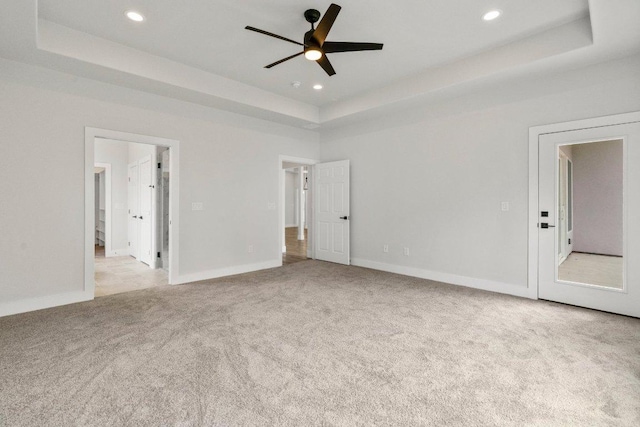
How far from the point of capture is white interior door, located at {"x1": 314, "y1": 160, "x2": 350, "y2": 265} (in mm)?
6074

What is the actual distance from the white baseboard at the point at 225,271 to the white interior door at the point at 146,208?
165cm

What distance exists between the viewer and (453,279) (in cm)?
464

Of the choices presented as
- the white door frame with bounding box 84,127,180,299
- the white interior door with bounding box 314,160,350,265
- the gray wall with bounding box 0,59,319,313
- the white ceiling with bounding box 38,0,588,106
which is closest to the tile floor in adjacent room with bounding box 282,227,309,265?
the white interior door with bounding box 314,160,350,265

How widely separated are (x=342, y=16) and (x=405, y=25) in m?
0.68

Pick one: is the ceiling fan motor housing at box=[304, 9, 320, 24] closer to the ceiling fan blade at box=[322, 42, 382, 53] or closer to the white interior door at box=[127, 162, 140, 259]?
the ceiling fan blade at box=[322, 42, 382, 53]

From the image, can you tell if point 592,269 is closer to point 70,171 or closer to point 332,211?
point 332,211

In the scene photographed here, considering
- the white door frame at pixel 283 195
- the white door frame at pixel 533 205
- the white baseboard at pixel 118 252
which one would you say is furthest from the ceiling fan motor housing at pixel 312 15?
the white baseboard at pixel 118 252

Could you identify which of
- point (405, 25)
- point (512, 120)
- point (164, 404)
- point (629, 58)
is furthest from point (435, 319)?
point (629, 58)

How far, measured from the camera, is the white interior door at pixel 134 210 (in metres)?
6.59

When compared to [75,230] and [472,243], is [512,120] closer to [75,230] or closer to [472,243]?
[472,243]

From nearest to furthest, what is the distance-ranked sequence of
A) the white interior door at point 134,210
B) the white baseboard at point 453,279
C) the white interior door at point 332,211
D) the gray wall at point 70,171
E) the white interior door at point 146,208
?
the gray wall at point 70,171
the white baseboard at point 453,279
the white interior door at point 146,208
the white interior door at point 332,211
the white interior door at point 134,210

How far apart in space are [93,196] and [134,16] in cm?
→ 219

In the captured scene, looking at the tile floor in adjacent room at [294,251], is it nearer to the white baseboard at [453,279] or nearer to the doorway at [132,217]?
the white baseboard at [453,279]

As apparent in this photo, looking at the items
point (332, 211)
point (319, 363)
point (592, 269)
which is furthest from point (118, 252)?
point (592, 269)
